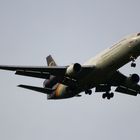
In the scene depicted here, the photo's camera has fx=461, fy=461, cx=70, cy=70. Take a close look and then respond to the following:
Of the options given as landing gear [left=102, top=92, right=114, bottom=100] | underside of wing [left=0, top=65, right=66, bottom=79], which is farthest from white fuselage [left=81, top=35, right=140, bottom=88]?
landing gear [left=102, top=92, right=114, bottom=100]

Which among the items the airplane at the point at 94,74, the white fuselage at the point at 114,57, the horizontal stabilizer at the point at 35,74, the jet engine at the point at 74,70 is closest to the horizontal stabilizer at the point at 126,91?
the airplane at the point at 94,74

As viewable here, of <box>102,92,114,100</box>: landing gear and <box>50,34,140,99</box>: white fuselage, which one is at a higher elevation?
<box>50,34,140,99</box>: white fuselage

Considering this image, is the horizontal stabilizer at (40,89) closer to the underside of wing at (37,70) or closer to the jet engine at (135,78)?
the underside of wing at (37,70)

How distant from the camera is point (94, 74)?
148ft

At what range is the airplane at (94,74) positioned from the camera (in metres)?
44.1

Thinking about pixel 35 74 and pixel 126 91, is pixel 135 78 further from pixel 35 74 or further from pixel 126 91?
pixel 35 74

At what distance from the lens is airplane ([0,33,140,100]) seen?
44.1 metres

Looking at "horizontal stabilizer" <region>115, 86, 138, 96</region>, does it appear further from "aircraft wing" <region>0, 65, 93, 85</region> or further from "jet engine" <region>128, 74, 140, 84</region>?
"aircraft wing" <region>0, 65, 93, 85</region>

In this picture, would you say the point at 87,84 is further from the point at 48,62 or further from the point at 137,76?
the point at 48,62

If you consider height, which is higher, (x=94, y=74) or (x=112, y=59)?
(x=112, y=59)

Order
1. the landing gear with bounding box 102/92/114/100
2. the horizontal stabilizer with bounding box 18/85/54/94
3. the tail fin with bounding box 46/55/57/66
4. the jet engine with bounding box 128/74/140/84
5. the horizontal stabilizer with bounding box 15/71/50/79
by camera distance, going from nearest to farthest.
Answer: the horizontal stabilizer with bounding box 15/71/50/79 → the jet engine with bounding box 128/74/140/84 → the horizontal stabilizer with bounding box 18/85/54/94 → the landing gear with bounding box 102/92/114/100 → the tail fin with bounding box 46/55/57/66

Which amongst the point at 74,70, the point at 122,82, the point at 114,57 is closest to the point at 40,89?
the point at 74,70

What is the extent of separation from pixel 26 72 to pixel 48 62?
1056cm

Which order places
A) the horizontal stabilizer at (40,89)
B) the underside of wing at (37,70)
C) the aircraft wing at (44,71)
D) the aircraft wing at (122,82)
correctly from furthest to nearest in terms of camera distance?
1. the aircraft wing at (122,82)
2. the horizontal stabilizer at (40,89)
3. the underside of wing at (37,70)
4. the aircraft wing at (44,71)
